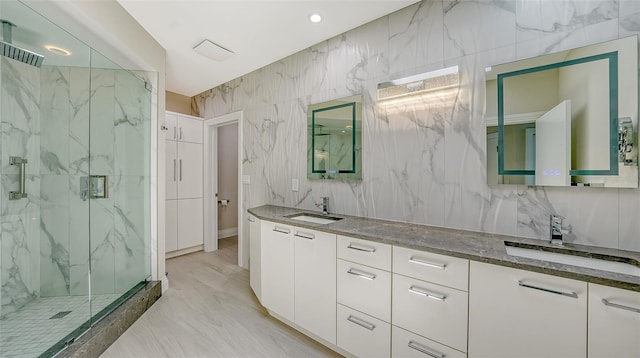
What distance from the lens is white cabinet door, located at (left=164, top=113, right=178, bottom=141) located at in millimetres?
3785

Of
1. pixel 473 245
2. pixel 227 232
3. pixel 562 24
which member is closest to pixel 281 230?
pixel 473 245

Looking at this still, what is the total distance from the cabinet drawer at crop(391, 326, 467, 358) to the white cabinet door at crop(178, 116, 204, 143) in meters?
3.86

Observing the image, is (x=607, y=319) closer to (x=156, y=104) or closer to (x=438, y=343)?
(x=438, y=343)

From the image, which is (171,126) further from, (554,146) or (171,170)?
(554,146)

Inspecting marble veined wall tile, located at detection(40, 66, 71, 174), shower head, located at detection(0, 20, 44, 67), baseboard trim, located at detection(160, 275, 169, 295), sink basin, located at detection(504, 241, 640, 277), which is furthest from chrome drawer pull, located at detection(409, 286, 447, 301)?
shower head, located at detection(0, 20, 44, 67)

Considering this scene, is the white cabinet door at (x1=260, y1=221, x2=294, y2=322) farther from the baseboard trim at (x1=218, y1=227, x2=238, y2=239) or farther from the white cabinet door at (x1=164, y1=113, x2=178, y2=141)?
the baseboard trim at (x1=218, y1=227, x2=238, y2=239)

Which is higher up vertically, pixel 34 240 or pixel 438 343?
pixel 34 240

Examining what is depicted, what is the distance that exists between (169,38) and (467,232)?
324cm

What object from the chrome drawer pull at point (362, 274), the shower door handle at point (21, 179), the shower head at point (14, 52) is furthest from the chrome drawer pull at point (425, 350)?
the shower head at point (14, 52)

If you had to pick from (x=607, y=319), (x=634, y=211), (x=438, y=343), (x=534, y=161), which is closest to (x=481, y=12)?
(x=534, y=161)

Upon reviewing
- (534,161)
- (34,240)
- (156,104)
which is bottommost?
(34,240)

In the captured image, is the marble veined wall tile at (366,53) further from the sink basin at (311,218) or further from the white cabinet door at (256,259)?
the white cabinet door at (256,259)

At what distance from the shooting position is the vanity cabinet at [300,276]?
1.85 m

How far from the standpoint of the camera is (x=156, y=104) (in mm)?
2832
